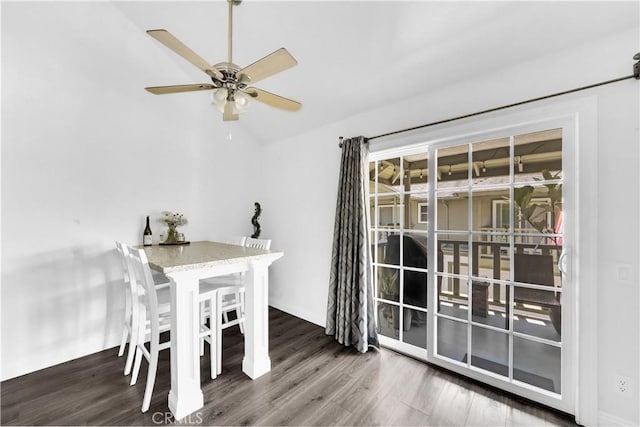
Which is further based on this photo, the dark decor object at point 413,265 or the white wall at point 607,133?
the dark decor object at point 413,265

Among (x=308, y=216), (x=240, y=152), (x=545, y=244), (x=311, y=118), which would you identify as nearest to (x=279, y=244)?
(x=308, y=216)

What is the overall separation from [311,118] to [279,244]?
66.8 inches

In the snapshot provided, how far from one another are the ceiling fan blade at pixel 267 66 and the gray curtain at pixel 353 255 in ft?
3.99

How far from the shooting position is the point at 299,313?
10.8 feet

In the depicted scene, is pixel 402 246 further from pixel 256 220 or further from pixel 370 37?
pixel 256 220

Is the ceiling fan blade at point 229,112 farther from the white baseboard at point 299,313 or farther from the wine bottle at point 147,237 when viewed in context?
the white baseboard at point 299,313

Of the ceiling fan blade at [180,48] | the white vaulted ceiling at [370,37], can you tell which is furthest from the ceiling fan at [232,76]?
the white vaulted ceiling at [370,37]

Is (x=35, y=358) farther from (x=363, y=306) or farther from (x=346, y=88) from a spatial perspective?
(x=346, y=88)

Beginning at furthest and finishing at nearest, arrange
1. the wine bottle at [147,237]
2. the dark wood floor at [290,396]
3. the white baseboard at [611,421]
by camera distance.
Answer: the wine bottle at [147,237] → the dark wood floor at [290,396] → the white baseboard at [611,421]

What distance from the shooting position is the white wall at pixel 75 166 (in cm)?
212

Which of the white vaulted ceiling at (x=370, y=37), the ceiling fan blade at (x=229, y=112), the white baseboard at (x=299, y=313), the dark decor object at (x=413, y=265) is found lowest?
the white baseboard at (x=299, y=313)

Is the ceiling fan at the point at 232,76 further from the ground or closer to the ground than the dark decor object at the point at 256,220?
further from the ground

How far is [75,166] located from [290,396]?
2.70 m

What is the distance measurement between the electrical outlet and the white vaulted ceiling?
2.03 metres
